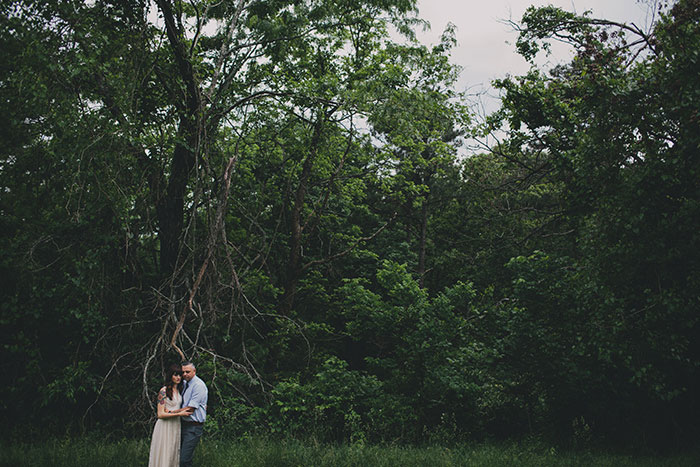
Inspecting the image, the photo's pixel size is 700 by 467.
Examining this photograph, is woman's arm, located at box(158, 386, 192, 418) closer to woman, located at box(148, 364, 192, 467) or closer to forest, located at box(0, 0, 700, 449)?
woman, located at box(148, 364, 192, 467)

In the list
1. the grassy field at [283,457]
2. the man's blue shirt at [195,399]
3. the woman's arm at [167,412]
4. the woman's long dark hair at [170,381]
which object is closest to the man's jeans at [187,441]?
the man's blue shirt at [195,399]

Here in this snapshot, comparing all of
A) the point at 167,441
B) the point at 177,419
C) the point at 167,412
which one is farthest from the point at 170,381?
the point at 167,441

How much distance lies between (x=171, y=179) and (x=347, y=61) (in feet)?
28.7

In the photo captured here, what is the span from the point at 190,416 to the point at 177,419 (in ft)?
0.58

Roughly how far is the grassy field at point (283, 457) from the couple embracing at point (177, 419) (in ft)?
4.28

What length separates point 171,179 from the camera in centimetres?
1103

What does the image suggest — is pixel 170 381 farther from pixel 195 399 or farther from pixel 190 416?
pixel 190 416

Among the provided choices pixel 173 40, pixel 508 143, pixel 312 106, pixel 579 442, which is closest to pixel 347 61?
pixel 312 106

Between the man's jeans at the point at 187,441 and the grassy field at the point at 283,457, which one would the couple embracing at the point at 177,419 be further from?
the grassy field at the point at 283,457

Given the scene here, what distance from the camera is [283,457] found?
26.1ft

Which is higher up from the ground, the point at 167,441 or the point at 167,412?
the point at 167,412

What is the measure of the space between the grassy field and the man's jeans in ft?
3.88

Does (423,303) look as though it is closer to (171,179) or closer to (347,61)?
(171,179)

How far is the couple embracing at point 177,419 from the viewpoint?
6.57 m
